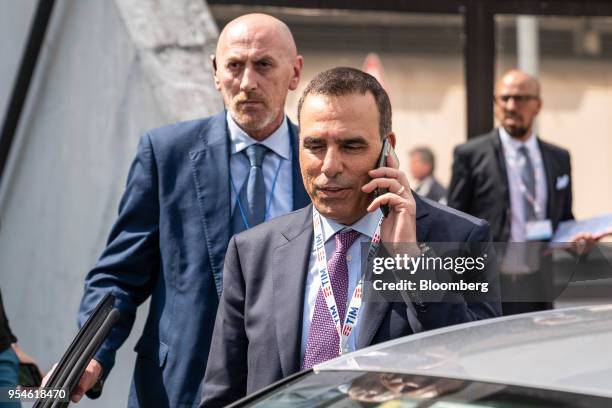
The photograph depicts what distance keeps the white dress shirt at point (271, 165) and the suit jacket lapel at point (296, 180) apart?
1 centimetres

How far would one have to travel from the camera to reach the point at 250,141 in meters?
4.50

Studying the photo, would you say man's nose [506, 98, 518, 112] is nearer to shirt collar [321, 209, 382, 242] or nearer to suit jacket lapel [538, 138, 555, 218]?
suit jacket lapel [538, 138, 555, 218]

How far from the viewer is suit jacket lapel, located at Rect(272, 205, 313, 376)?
3412 millimetres

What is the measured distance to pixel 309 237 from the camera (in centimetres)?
357

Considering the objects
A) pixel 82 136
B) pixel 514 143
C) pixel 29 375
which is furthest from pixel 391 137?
pixel 514 143

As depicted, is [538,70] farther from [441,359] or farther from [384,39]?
[441,359]

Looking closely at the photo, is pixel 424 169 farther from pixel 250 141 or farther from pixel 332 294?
pixel 332 294

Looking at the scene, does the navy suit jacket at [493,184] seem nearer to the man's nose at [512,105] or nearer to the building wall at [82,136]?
the man's nose at [512,105]

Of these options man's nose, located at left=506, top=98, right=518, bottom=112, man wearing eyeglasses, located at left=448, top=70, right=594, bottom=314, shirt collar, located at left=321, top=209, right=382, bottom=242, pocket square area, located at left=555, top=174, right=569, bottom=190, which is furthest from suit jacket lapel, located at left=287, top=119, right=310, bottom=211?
man's nose, located at left=506, top=98, right=518, bottom=112

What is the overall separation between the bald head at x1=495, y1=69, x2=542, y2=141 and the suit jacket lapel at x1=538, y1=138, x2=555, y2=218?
142 millimetres

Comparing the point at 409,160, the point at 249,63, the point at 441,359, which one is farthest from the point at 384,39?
the point at 441,359

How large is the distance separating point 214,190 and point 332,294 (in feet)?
3.58

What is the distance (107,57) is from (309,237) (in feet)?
9.06

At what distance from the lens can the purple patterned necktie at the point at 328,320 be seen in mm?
3346
